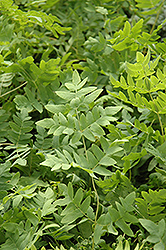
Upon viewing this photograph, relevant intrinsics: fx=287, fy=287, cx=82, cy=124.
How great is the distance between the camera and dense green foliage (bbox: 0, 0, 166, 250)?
66 centimetres

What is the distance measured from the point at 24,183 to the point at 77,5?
0.94m

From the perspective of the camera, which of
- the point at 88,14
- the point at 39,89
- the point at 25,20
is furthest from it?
the point at 88,14

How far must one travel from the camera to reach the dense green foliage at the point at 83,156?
2.17 ft

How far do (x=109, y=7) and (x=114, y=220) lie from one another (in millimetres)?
963

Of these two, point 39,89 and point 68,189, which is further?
point 39,89

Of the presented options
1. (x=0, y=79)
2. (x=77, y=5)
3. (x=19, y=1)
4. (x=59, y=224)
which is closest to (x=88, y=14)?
(x=77, y=5)

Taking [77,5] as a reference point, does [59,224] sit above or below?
below

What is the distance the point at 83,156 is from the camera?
2.29 feet

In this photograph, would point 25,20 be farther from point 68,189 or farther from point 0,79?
point 68,189

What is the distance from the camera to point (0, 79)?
→ 3.24ft

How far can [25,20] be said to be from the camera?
1032 millimetres

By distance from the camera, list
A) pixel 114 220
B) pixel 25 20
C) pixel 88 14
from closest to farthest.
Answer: pixel 114 220 → pixel 25 20 → pixel 88 14

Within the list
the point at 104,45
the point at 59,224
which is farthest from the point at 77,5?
the point at 59,224

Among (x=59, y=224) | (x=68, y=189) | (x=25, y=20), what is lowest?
(x=59, y=224)
